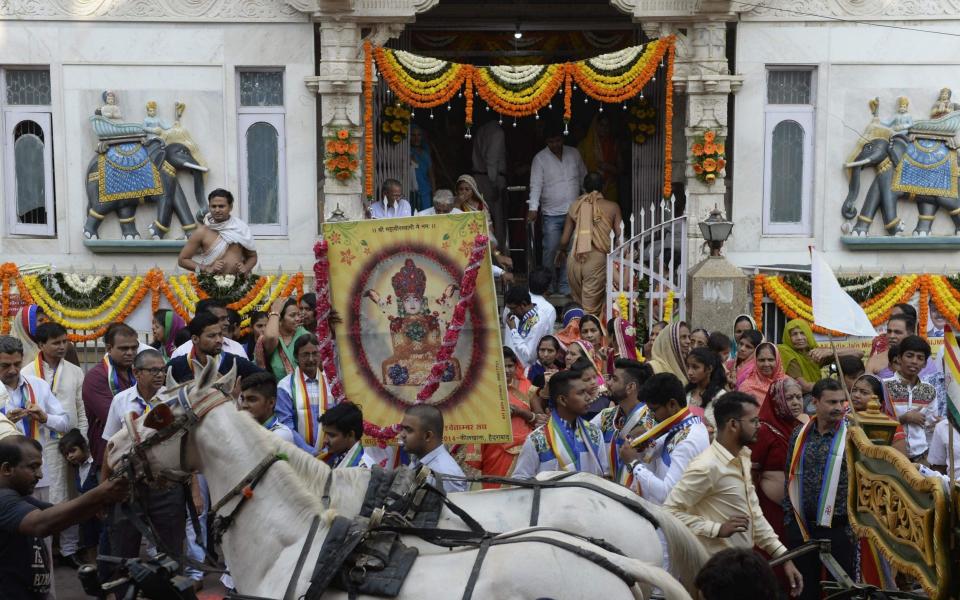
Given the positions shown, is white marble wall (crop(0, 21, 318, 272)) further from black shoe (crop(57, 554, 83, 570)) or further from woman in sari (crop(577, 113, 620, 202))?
black shoe (crop(57, 554, 83, 570))

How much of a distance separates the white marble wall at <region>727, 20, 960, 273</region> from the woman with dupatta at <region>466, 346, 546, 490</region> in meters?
6.91

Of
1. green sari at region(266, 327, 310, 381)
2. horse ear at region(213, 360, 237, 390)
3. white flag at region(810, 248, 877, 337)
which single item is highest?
white flag at region(810, 248, 877, 337)

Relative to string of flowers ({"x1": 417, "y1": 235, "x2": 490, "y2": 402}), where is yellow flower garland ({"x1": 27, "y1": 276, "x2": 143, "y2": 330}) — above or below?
below

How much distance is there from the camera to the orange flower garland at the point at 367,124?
1458 cm

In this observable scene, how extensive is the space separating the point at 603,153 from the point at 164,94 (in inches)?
244

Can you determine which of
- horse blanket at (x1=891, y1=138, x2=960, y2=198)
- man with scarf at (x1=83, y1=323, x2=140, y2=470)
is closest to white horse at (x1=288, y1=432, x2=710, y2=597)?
man with scarf at (x1=83, y1=323, x2=140, y2=470)

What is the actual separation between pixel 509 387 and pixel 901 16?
29.5 feet

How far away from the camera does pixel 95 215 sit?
48.7ft

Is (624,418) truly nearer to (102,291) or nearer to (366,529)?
(366,529)

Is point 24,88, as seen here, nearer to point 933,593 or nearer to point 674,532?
point 674,532

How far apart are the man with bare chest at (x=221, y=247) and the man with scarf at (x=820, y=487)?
7944 millimetres

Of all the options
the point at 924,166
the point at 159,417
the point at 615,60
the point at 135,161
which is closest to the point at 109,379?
the point at 159,417

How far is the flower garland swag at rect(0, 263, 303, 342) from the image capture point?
46.6ft

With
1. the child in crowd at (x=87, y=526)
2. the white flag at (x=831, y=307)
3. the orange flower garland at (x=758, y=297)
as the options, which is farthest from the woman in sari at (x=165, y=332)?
the orange flower garland at (x=758, y=297)
